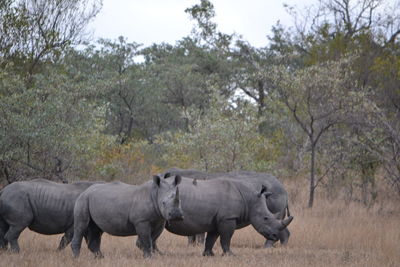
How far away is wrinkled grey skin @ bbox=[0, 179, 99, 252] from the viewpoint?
11633 millimetres

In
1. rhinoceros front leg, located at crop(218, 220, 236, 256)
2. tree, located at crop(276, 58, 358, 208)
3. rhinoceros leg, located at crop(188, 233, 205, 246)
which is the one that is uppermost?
tree, located at crop(276, 58, 358, 208)

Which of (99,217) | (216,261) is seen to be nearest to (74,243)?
(99,217)

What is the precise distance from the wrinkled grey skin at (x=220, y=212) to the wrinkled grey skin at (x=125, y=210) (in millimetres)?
655

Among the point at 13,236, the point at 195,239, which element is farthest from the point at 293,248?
the point at 13,236

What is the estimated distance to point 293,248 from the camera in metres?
13.6

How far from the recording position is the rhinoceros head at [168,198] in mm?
10234

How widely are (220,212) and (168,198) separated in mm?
1719

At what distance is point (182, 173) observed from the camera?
1438 centimetres

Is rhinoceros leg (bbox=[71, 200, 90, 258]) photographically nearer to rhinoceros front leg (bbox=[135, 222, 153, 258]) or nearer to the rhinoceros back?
the rhinoceros back

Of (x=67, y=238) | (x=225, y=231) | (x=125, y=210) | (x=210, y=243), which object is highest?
(x=125, y=210)

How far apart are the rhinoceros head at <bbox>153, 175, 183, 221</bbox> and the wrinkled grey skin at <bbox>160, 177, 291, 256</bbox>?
0.94 metres

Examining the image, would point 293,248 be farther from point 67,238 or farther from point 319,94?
point 319,94

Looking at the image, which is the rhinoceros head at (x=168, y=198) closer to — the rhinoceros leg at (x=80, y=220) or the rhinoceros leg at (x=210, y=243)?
the rhinoceros leg at (x=80, y=220)

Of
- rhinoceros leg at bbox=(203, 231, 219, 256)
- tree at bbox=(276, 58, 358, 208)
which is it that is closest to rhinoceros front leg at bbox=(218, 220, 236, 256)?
rhinoceros leg at bbox=(203, 231, 219, 256)
